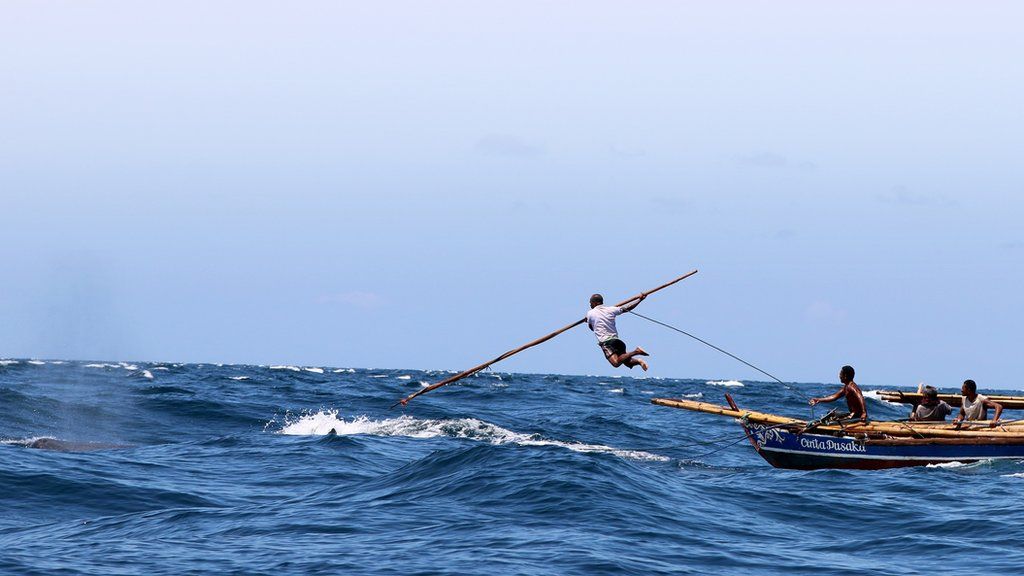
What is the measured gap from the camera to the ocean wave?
97.7ft

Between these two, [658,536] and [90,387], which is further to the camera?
[90,387]

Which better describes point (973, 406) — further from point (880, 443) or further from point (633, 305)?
point (633, 305)

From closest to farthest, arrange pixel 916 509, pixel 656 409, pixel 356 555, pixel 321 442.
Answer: pixel 356 555
pixel 916 509
pixel 321 442
pixel 656 409

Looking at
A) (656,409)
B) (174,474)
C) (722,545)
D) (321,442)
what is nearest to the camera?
(722,545)

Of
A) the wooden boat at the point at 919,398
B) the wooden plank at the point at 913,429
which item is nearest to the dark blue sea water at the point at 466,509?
the wooden plank at the point at 913,429

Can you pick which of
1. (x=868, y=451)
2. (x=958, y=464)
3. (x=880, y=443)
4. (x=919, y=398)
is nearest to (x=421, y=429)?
(x=868, y=451)

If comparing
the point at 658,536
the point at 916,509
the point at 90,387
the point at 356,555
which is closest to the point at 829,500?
the point at 916,509

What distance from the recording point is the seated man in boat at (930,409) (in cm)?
2717

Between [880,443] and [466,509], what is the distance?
12658mm

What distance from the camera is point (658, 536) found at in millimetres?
15188

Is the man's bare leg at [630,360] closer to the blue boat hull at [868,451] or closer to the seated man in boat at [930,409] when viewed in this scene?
the blue boat hull at [868,451]

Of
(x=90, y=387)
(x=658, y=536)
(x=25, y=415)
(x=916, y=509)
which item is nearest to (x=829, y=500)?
(x=916, y=509)

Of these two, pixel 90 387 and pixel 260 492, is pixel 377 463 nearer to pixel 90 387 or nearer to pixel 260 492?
pixel 260 492

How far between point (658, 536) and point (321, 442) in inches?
A: 529
